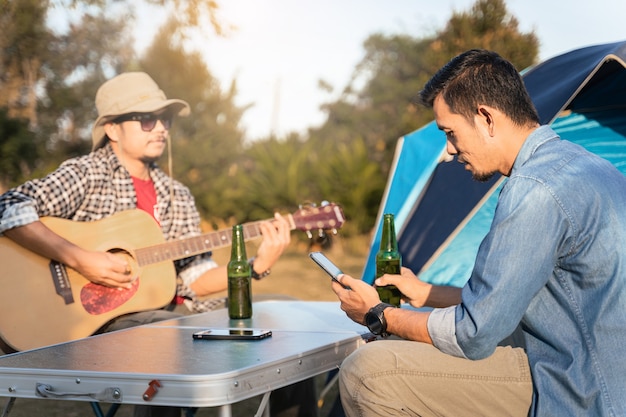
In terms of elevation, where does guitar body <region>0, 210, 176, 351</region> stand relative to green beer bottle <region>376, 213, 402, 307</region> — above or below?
below

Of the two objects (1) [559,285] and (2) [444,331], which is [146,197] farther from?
(1) [559,285]

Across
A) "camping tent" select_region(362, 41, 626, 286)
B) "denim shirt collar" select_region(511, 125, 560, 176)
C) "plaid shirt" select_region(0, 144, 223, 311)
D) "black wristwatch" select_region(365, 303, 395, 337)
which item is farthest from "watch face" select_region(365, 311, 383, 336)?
"camping tent" select_region(362, 41, 626, 286)

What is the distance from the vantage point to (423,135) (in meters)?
4.70

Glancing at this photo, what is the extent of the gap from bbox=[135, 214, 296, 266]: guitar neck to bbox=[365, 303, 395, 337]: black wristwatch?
1.43m

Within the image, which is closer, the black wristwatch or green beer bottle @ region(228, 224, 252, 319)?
the black wristwatch

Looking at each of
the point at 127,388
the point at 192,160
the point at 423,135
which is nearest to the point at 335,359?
the point at 127,388

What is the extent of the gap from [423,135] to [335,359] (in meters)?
2.51

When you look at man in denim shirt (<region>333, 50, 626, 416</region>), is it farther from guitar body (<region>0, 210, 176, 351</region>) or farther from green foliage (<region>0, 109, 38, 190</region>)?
green foliage (<region>0, 109, 38, 190</region>)

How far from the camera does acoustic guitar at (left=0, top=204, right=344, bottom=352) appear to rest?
10.7ft

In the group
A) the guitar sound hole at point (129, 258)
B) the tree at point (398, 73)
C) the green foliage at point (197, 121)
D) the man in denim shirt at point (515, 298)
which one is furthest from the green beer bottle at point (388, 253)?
the tree at point (398, 73)

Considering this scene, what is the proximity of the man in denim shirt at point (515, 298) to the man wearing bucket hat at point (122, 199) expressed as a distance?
134 centimetres

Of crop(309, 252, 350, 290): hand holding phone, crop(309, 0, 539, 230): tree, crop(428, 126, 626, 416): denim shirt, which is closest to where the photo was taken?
crop(428, 126, 626, 416): denim shirt

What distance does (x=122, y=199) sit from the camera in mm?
3670

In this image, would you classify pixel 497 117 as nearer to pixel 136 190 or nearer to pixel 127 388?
pixel 127 388
